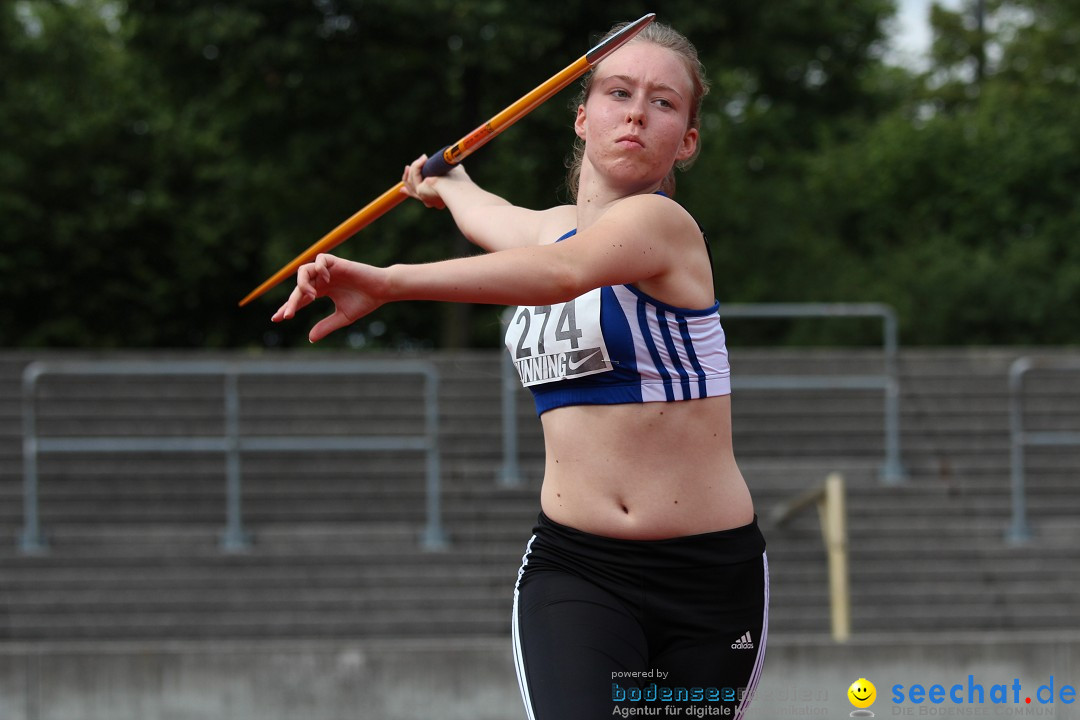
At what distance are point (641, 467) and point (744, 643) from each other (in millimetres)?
444

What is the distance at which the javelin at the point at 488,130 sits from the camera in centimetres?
306

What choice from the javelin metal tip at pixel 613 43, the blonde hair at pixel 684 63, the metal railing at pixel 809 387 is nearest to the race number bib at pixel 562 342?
the blonde hair at pixel 684 63

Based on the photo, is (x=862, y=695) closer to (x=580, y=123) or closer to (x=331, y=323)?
(x=580, y=123)

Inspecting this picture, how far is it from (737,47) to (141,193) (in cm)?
1157

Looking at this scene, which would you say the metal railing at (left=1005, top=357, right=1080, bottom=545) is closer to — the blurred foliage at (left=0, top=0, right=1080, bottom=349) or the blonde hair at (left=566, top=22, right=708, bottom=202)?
the blurred foliage at (left=0, top=0, right=1080, bottom=349)

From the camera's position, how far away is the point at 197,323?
23.3 metres

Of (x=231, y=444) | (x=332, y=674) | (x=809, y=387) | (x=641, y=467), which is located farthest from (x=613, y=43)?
(x=809, y=387)

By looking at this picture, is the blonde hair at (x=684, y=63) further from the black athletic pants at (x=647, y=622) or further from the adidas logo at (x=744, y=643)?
the adidas logo at (x=744, y=643)

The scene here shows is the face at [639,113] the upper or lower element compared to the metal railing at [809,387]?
upper

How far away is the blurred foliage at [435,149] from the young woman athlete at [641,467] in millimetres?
10107

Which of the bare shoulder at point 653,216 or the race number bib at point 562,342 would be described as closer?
the bare shoulder at point 653,216

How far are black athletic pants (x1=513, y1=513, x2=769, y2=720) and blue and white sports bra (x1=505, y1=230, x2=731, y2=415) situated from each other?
1.02ft

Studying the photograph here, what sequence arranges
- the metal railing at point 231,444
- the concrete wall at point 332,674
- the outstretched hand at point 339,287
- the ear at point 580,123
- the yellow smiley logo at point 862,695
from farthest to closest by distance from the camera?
the metal railing at point 231,444, the concrete wall at point 332,674, the yellow smiley logo at point 862,695, the ear at point 580,123, the outstretched hand at point 339,287

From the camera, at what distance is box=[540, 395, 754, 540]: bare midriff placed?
2.96m
